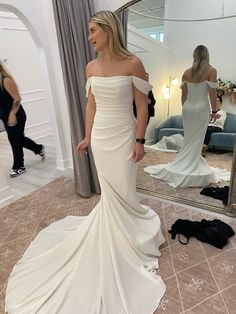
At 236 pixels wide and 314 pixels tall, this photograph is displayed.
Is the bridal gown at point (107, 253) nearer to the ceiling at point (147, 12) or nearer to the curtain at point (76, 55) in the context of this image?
the curtain at point (76, 55)

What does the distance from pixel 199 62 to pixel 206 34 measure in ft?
0.67

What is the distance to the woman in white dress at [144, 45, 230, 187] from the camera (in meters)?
2.00

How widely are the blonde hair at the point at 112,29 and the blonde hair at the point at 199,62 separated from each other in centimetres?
88

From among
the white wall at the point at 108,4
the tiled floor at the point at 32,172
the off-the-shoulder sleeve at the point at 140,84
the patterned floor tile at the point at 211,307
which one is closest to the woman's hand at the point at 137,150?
the off-the-shoulder sleeve at the point at 140,84

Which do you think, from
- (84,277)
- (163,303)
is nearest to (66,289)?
(84,277)

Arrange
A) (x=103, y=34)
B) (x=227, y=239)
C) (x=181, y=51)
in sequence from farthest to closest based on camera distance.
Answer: (x=181, y=51)
(x=227, y=239)
(x=103, y=34)

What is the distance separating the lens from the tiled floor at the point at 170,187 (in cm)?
220

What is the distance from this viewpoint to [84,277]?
1.45 meters

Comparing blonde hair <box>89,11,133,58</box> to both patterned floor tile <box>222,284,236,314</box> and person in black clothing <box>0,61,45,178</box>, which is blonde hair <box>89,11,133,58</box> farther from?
person in black clothing <box>0,61,45,178</box>

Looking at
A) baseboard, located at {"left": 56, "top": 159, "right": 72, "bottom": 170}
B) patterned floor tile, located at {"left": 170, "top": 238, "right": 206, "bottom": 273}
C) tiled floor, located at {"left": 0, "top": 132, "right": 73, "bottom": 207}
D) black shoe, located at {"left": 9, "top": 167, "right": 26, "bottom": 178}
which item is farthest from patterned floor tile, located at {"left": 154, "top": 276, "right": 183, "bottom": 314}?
black shoe, located at {"left": 9, "top": 167, "right": 26, "bottom": 178}

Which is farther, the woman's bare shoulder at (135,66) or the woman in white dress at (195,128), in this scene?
the woman in white dress at (195,128)

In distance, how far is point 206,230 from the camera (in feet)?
6.10

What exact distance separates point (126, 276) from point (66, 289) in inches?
13.8

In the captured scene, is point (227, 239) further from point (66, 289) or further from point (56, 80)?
point (56, 80)
